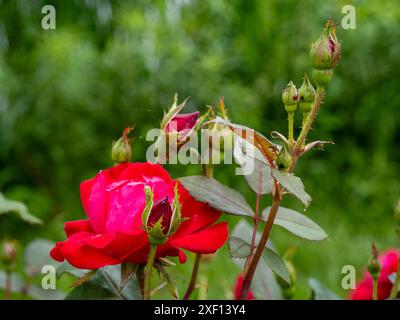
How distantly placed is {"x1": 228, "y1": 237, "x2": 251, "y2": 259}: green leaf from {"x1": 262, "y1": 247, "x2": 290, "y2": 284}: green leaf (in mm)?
14

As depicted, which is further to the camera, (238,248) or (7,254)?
(7,254)

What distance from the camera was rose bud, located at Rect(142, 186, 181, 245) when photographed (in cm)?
39

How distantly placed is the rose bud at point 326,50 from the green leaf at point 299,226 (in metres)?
0.10

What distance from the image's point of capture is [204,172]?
48 cm

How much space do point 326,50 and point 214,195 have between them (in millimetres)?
108

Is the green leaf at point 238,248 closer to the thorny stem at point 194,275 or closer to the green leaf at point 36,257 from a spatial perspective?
the thorny stem at point 194,275

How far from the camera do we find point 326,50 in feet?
1.35

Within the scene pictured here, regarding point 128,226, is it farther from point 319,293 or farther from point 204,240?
point 319,293

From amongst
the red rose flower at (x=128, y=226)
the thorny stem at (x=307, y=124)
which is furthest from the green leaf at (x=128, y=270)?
the thorny stem at (x=307, y=124)

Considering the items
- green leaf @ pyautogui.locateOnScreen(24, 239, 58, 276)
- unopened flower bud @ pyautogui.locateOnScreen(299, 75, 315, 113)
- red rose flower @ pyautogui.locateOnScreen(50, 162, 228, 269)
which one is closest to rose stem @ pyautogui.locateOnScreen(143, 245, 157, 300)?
red rose flower @ pyautogui.locateOnScreen(50, 162, 228, 269)

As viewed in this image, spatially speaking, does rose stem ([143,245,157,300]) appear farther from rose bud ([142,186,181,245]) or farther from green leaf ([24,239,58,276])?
green leaf ([24,239,58,276])

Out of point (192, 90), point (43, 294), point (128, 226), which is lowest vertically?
point (43, 294)

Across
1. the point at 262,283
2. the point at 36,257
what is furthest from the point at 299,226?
the point at 36,257
